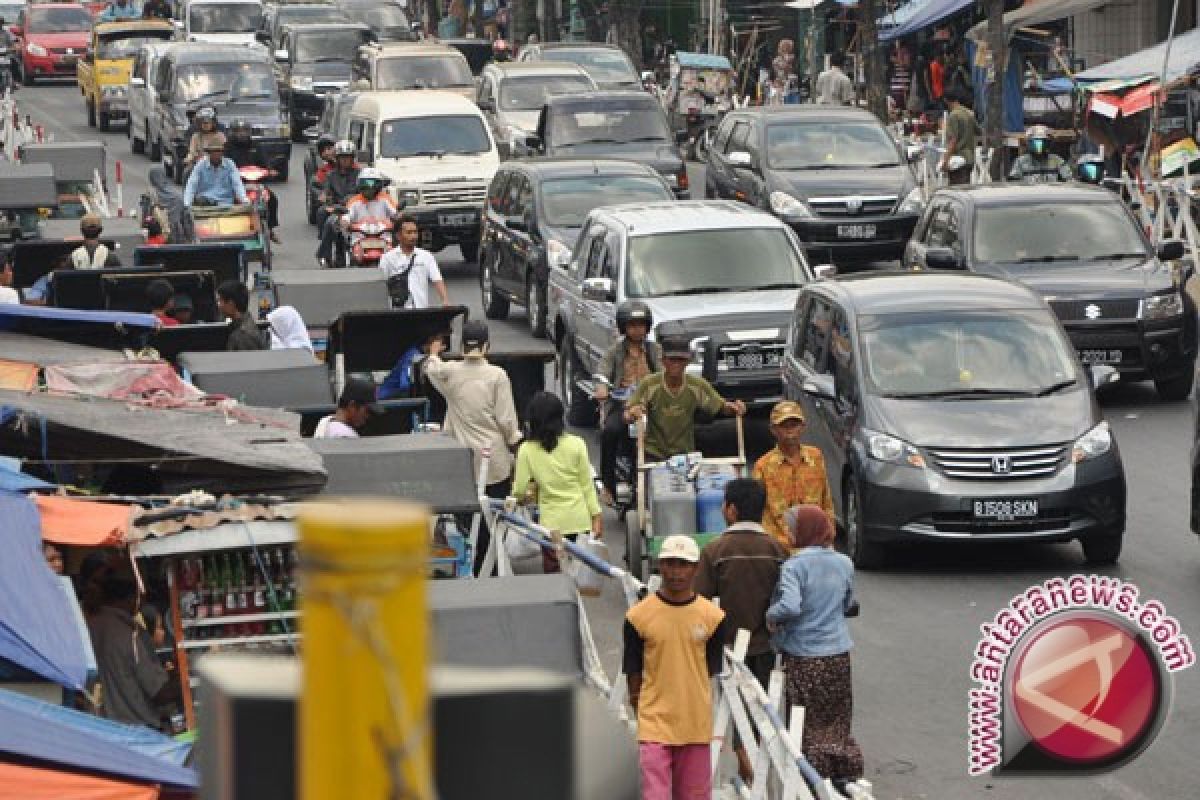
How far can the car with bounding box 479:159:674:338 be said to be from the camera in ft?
80.1

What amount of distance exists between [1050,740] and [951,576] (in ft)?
16.4

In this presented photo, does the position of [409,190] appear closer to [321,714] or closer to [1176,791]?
[1176,791]

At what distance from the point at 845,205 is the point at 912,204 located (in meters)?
0.85

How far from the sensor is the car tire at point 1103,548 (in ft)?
47.3

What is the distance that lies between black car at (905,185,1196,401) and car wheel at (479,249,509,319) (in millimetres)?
6101

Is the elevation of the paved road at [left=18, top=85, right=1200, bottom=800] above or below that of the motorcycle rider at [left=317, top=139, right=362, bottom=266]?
below

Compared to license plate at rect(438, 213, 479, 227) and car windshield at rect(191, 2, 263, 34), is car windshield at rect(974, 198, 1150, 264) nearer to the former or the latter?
license plate at rect(438, 213, 479, 227)

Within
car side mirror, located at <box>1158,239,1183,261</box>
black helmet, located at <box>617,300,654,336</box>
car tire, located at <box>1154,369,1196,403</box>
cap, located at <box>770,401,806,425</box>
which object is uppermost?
cap, located at <box>770,401,806,425</box>

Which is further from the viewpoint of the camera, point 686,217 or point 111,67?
point 111,67

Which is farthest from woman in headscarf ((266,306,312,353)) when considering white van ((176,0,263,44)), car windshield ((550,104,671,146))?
white van ((176,0,263,44))

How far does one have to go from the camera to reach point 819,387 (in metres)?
15.4

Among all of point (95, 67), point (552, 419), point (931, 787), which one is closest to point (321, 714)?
point (931, 787)

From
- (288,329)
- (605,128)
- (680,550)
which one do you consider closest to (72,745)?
(680,550)

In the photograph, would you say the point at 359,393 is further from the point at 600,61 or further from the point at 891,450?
the point at 600,61
